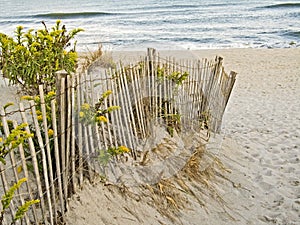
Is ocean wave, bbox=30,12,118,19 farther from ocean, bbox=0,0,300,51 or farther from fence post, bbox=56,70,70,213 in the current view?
fence post, bbox=56,70,70,213

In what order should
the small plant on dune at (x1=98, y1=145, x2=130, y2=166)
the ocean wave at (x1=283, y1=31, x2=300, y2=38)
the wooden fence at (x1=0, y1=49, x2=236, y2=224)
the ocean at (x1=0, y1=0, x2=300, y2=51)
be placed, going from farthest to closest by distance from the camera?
the ocean wave at (x1=283, y1=31, x2=300, y2=38) < the ocean at (x1=0, y1=0, x2=300, y2=51) < the small plant on dune at (x1=98, y1=145, x2=130, y2=166) < the wooden fence at (x1=0, y1=49, x2=236, y2=224)

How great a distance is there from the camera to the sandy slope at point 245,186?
2932mm

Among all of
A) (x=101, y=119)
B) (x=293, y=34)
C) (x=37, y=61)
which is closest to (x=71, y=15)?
(x=293, y=34)

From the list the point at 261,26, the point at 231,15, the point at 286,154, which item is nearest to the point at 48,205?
the point at 286,154

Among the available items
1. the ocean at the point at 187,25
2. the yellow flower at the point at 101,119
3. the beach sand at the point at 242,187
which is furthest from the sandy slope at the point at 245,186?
the ocean at the point at 187,25

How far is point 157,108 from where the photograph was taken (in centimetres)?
420

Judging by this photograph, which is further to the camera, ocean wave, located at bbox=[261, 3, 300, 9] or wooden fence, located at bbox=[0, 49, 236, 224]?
ocean wave, located at bbox=[261, 3, 300, 9]

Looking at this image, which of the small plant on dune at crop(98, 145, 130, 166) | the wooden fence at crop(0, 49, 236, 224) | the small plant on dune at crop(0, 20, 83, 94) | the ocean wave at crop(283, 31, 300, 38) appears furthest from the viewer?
the ocean wave at crop(283, 31, 300, 38)

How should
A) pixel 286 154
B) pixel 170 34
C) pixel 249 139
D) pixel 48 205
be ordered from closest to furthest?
pixel 48 205 < pixel 286 154 < pixel 249 139 < pixel 170 34

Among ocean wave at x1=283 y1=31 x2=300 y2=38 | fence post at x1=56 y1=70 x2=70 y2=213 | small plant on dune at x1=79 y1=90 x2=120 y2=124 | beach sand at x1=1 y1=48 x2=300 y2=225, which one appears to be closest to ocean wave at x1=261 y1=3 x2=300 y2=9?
ocean wave at x1=283 y1=31 x2=300 y2=38

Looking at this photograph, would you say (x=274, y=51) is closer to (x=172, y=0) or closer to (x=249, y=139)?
Result: (x=249, y=139)

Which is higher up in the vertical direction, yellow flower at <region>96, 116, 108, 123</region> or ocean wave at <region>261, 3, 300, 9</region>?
yellow flower at <region>96, 116, 108, 123</region>

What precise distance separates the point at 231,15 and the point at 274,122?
21962mm

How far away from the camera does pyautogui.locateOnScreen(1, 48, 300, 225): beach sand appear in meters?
2.93
